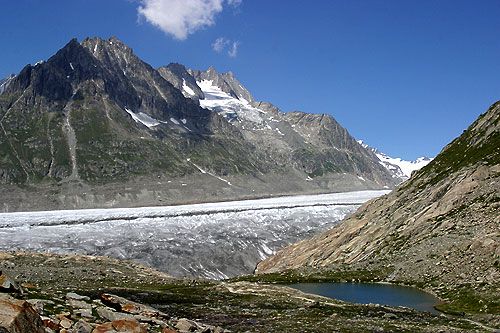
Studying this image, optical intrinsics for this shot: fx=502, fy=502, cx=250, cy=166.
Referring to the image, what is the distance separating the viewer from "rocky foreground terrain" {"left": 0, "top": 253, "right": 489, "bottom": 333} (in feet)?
65.1

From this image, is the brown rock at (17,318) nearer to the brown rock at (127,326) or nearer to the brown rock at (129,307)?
the brown rock at (127,326)

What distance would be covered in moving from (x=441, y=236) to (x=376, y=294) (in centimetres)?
2228

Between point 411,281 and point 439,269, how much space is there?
14.3 feet

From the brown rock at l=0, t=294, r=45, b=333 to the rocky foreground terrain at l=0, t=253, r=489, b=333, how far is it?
3cm

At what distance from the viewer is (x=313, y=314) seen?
41.8 meters

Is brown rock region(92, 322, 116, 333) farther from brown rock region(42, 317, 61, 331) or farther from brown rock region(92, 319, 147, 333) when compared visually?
brown rock region(42, 317, 61, 331)

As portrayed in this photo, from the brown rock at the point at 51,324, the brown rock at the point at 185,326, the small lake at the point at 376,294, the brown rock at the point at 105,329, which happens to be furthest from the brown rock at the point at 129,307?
the small lake at the point at 376,294

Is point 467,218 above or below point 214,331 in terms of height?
above

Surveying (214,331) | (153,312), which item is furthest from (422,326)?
(153,312)

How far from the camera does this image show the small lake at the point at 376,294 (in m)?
60.9

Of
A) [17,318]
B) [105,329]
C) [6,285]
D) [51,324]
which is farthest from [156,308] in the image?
[17,318]

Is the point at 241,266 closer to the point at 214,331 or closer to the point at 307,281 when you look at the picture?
the point at 307,281

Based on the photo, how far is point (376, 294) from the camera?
6838cm

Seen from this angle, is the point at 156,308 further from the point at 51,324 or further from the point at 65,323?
the point at 51,324
